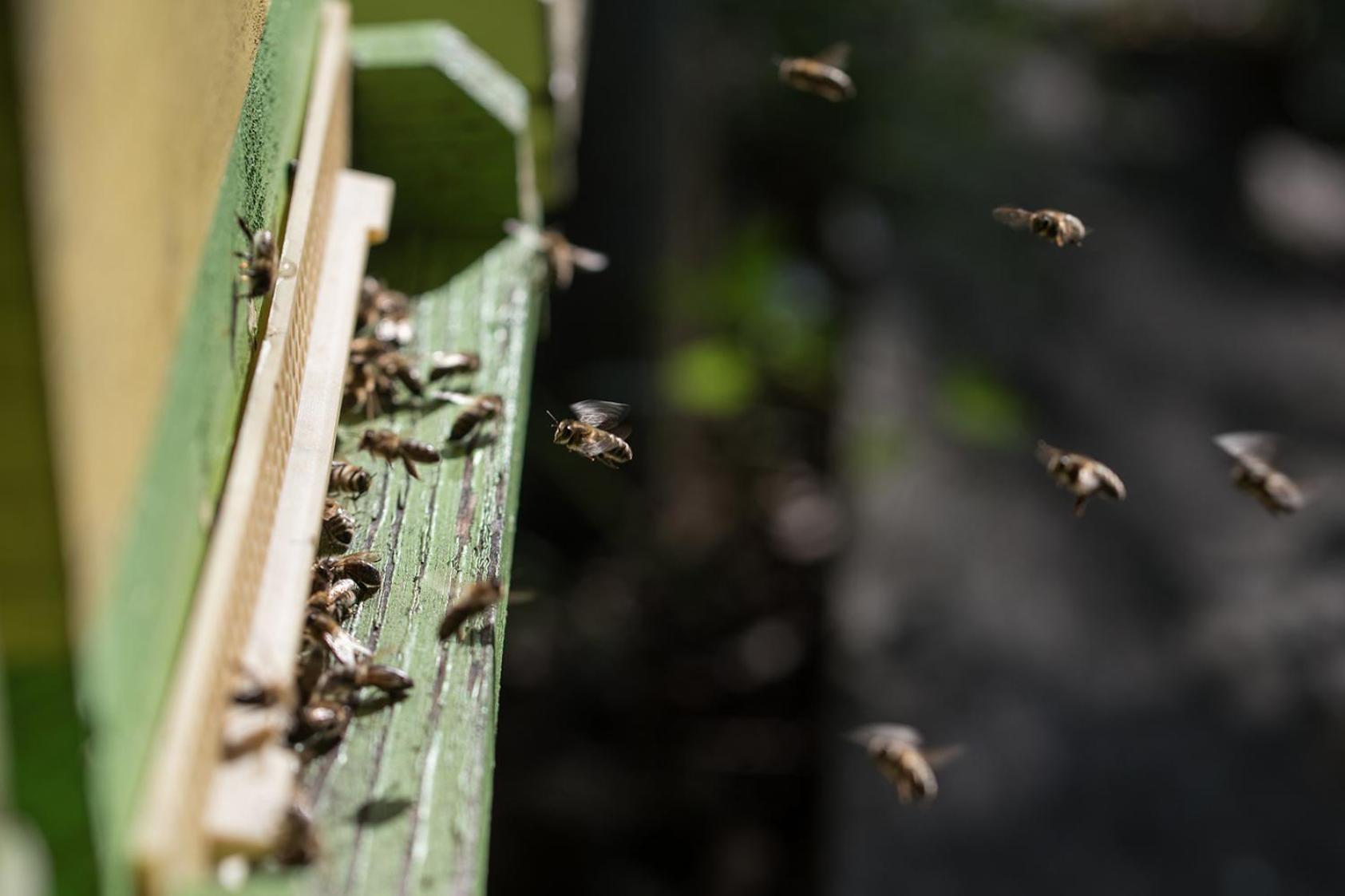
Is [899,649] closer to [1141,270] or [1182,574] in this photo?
[1182,574]

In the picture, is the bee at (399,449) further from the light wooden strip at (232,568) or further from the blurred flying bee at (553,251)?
the blurred flying bee at (553,251)

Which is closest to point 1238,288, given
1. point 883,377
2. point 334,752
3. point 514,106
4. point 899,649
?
point 883,377

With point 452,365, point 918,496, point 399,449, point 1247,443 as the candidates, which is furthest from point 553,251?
point 918,496

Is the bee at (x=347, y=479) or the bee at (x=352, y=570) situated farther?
the bee at (x=347, y=479)

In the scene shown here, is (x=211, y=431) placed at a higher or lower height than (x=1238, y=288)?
higher

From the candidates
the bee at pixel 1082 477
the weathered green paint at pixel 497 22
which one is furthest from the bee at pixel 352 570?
the weathered green paint at pixel 497 22

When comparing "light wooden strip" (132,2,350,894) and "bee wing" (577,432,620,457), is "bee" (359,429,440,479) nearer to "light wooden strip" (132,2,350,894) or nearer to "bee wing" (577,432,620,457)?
"light wooden strip" (132,2,350,894)
